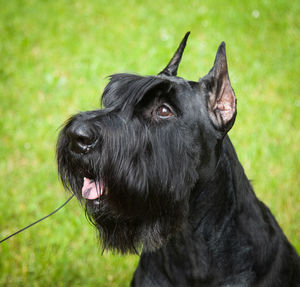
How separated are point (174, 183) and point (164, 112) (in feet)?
1.34

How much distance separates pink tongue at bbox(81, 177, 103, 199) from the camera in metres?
2.15

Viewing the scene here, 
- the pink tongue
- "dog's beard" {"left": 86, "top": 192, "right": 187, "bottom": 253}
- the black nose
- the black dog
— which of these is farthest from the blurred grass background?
the black nose

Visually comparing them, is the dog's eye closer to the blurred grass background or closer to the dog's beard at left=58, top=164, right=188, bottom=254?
the dog's beard at left=58, top=164, right=188, bottom=254

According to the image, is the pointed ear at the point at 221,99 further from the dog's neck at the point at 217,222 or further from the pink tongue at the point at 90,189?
the pink tongue at the point at 90,189

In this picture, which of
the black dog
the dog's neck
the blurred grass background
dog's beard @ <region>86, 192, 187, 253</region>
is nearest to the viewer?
the black dog

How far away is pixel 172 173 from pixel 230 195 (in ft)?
1.46

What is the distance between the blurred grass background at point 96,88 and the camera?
3623 millimetres

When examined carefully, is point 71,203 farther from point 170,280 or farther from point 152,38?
point 152,38

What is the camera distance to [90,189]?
2.21 meters

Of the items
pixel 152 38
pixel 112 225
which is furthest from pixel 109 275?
pixel 152 38

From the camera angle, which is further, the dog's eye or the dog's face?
the dog's eye

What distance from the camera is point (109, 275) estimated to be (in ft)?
11.3

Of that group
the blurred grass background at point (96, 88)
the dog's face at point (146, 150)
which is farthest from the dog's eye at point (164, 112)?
the blurred grass background at point (96, 88)

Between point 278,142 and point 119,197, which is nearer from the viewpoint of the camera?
point 119,197
